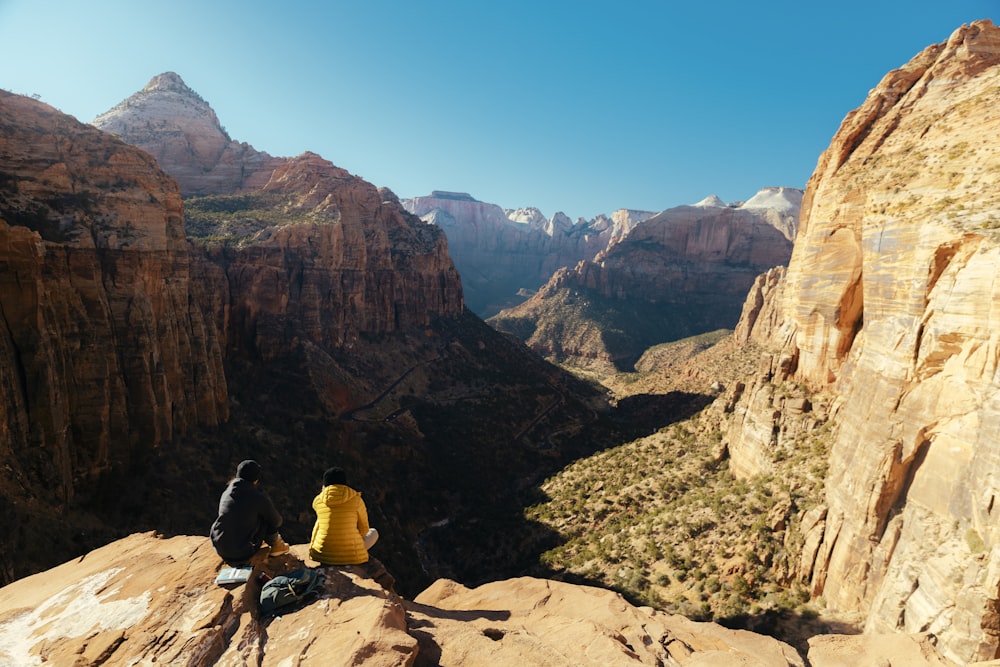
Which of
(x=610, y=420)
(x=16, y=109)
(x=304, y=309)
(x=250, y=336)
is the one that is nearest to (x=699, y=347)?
(x=610, y=420)

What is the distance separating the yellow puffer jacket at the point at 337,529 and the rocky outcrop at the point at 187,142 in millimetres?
90087

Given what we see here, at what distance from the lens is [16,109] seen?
32188 mm

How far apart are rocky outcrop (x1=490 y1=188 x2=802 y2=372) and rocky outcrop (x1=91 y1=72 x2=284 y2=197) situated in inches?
2931

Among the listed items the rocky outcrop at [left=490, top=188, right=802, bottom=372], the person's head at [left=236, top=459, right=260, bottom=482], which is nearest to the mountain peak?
the rocky outcrop at [left=490, top=188, right=802, bottom=372]

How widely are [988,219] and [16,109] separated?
5406 cm

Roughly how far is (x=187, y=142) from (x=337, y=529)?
372 feet

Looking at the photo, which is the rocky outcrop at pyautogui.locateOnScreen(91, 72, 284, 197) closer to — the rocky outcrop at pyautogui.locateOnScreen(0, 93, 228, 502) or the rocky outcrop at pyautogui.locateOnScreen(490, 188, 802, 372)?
the rocky outcrop at pyautogui.locateOnScreen(0, 93, 228, 502)

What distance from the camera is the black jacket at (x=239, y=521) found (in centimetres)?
950

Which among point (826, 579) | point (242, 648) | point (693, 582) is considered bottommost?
point (693, 582)

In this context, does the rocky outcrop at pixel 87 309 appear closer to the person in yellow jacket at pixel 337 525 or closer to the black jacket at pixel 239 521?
the black jacket at pixel 239 521

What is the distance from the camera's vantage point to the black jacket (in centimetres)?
950

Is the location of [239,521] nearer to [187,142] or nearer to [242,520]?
[242,520]

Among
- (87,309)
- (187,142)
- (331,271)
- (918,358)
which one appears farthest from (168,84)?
(918,358)

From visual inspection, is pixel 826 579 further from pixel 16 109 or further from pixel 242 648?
pixel 16 109
